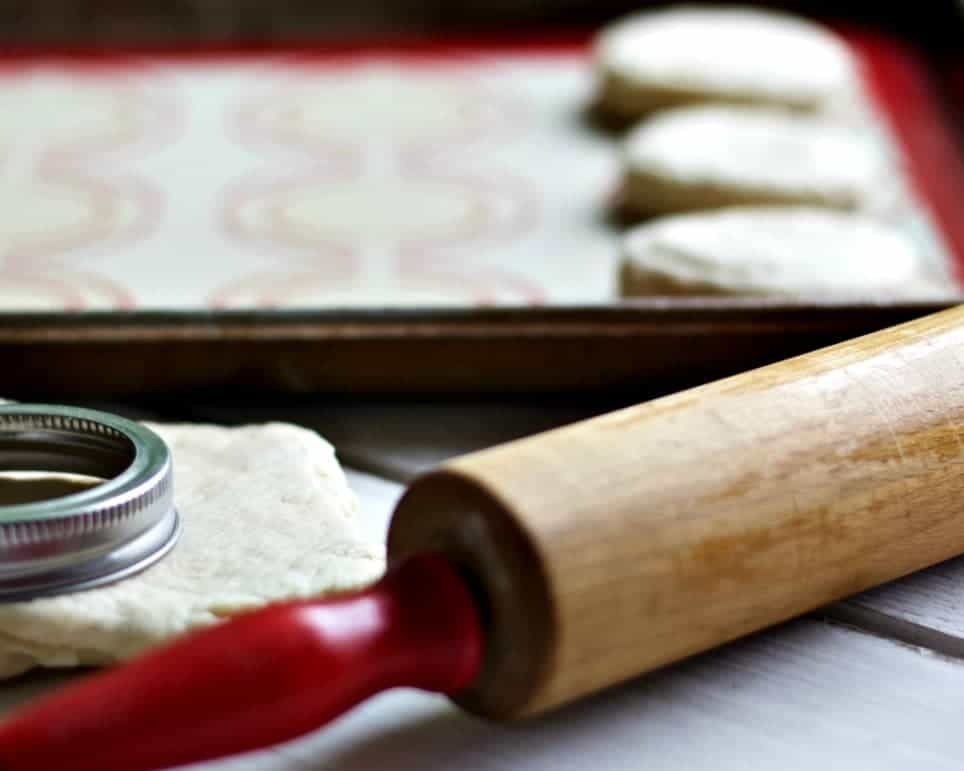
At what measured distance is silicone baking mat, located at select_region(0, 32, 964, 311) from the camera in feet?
4.15

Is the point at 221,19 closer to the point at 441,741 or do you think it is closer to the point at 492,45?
the point at 492,45

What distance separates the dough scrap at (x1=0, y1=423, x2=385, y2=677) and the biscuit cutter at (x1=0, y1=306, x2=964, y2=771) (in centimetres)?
6

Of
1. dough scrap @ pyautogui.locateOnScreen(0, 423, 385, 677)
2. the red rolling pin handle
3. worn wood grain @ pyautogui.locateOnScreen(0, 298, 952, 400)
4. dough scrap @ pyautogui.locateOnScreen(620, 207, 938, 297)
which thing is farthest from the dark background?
the red rolling pin handle

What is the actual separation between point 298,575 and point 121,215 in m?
0.86

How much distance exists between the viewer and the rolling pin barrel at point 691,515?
51cm

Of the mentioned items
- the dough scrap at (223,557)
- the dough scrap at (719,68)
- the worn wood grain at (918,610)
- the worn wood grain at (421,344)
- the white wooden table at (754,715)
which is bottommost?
the white wooden table at (754,715)

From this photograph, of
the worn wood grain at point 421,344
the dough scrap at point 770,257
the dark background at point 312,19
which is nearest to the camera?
the worn wood grain at point 421,344

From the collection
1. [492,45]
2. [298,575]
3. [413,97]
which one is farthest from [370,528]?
[492,45]

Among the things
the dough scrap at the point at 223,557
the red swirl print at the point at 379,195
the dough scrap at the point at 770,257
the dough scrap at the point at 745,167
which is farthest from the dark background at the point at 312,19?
the dough scrap at the point at 223,557

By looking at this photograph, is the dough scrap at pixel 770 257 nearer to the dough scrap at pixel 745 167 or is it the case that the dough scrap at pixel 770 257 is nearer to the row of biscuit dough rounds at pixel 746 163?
the row of biscuit dough rounds at pixel 746 163

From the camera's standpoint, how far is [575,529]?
51cm

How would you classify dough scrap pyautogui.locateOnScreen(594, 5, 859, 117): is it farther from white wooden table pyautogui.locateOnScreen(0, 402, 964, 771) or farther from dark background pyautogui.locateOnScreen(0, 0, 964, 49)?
white wooden table pyautogui.locateOnScreen(0, 402, 964, 771)

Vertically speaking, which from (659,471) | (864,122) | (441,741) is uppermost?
(864,122)

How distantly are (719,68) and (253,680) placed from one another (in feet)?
4.58
